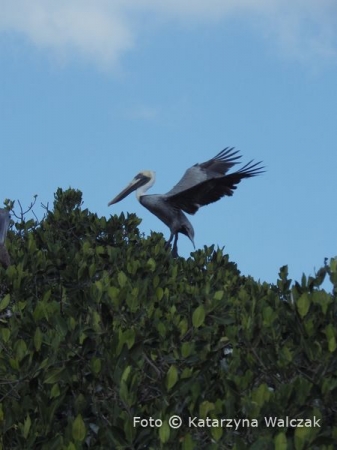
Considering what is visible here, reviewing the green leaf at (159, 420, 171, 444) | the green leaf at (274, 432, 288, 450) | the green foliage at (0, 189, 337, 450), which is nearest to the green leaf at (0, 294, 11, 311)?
the green foliage at (0, 189, 337, 450)

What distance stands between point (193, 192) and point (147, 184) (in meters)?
2.80

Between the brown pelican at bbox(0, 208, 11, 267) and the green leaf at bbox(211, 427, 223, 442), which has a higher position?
the brown pelican at bbox(0, 208, 11, 267)

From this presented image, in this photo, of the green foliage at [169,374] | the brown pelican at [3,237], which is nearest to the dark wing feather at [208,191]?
the brown pelican at [3,237]

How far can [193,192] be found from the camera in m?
14.3

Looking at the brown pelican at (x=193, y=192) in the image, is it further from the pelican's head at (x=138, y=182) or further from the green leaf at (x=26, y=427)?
the green leaf at (x=26, y=427)

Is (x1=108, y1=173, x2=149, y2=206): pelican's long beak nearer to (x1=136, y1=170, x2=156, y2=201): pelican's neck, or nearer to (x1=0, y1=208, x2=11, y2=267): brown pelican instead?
(x1=136, y1=170, x2=156, y2=201): pelican's neck

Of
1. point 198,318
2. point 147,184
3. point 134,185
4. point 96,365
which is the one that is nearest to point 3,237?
point 198,318

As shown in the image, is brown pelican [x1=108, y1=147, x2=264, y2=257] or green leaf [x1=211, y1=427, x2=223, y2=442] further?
brown pelican [x1=108, y1=147, x2=264, y2=257]

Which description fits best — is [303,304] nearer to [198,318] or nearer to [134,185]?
[198,318]

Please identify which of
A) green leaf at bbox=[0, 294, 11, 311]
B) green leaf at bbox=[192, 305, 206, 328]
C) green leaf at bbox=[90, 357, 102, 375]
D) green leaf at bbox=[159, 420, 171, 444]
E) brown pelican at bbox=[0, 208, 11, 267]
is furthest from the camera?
brown pelican at bbox=[0, 208, 11, 267]

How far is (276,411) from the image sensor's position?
466 centimetres

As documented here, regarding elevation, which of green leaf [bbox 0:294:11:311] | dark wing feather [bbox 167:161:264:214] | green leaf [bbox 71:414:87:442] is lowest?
green leaf [bbox 71:414:87:442]

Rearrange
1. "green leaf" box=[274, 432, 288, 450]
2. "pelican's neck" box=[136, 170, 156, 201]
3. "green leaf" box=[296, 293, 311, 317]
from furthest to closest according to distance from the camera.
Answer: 1. "pelican's neck" box=[136, 170, 156, 201]
2. "green leaf" box=[296, 293, 311, 317]
3. "green leaf" box=[274, 432, 288, 450]

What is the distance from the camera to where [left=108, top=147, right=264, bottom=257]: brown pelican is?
13836mm
